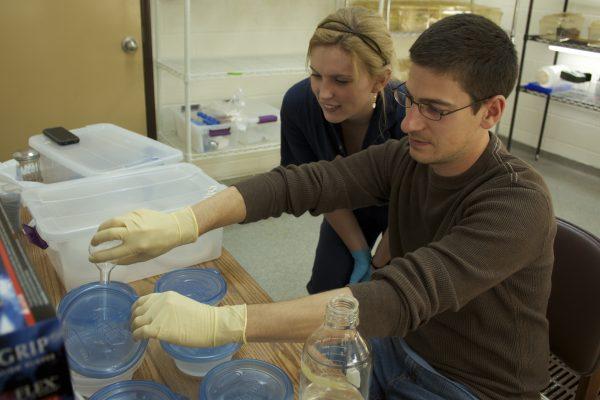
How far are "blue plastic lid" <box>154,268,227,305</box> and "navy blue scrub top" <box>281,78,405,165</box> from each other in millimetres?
647

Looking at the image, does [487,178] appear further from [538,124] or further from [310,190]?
[538,124]

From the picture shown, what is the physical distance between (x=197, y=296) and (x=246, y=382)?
28 cm

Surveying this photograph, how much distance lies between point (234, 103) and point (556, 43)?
83.9 inches

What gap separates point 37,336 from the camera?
0.48 metres

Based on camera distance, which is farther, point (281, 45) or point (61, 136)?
point (281, 45)

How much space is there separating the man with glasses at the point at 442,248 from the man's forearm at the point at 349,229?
19.2 inches

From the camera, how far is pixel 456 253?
3.16 ft

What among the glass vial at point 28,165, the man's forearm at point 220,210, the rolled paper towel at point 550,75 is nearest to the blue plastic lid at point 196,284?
the man's forearm at point 220,210

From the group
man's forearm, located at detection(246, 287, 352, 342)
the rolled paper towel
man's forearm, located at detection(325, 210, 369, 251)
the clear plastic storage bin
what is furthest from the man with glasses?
the rolled paper towel

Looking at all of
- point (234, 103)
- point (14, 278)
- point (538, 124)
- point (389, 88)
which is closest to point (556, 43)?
point (538, 124)

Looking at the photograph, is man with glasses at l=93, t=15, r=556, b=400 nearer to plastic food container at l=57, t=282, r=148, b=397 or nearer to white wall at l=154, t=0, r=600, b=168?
plastic food container at l=57, t=282, r=148, b=397

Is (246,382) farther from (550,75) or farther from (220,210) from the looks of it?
(550,75)

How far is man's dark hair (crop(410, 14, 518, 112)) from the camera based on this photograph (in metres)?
1.04

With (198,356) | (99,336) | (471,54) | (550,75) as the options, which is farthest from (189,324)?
(550,75)
